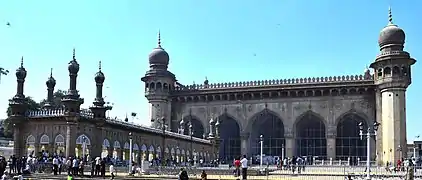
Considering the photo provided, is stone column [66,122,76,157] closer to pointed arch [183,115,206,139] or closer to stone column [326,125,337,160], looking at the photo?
pointed arch [183,115,206,139]

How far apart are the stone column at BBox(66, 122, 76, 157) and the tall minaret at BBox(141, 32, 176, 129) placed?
18.3 m

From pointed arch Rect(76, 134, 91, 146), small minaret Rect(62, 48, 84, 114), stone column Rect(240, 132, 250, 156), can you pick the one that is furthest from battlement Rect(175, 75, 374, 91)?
small minaret Rect(62, 48, 84, 114)

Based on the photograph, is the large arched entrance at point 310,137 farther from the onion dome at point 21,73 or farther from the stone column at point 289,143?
the onion dome at point 21,73

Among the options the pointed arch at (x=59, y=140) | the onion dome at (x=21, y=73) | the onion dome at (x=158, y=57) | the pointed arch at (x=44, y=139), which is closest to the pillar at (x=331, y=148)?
the onion dome at (x=158, y=57)

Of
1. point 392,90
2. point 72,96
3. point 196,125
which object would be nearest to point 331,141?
point 392,90

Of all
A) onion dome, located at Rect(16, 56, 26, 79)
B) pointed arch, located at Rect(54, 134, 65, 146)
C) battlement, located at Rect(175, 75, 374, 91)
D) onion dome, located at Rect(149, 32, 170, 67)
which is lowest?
pointed arch, located at Rect(54, 134, 65, 146)

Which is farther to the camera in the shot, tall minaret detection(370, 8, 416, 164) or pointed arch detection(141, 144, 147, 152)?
tall minaret detection(370, 8, 416, 164)

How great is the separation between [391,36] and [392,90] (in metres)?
3.57

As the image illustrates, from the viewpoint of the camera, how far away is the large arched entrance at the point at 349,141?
38.2 meters

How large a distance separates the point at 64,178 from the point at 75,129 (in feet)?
18.2

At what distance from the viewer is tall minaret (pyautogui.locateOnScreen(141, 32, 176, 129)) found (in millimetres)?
40925

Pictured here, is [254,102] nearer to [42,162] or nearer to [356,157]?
[356,157]

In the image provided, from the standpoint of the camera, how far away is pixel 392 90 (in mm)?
34312

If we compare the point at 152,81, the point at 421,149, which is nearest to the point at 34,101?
the point at 152,81
